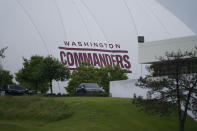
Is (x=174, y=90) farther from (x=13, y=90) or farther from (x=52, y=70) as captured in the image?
(x=52, y=70)

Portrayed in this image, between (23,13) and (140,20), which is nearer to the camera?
(23,13)

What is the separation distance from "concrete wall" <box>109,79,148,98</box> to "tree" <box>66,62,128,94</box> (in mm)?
13123

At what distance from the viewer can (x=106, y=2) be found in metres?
72.5

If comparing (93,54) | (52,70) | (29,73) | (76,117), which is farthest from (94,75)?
(76,117)

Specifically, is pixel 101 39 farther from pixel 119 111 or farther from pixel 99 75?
pixel 119 111

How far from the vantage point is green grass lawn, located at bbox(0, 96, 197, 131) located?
80.2 feet

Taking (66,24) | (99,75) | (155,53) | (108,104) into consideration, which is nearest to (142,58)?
(155,53)

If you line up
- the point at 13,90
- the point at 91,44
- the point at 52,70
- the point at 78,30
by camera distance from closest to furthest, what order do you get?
the point at 13,90 < the point at 52,70 < the point at 91,44 < the point at 78,30

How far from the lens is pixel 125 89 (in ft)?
132

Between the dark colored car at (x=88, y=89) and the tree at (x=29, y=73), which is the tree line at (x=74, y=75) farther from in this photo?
the dark colored car at (x=88, y=89)

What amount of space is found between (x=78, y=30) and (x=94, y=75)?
12.2 meters

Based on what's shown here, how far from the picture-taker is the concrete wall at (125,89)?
1496 inches

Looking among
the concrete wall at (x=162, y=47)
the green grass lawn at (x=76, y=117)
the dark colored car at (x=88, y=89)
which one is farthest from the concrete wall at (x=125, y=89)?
the green grass lawn at (x=76, y=117)

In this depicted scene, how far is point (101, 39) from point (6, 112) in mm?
40691
